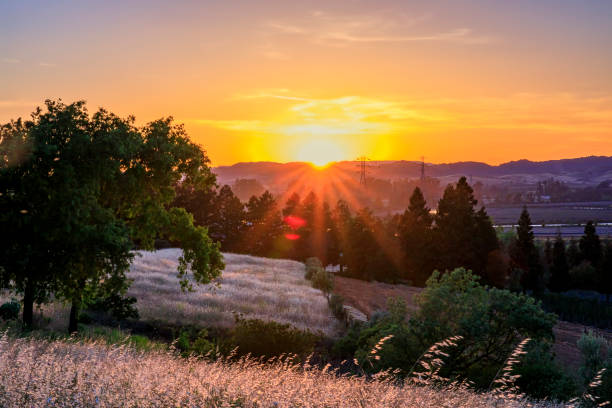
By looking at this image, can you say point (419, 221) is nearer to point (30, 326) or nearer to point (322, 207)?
point (322, 207)

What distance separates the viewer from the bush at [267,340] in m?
21.9

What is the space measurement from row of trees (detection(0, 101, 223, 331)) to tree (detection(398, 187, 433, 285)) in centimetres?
5332

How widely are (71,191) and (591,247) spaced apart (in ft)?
245

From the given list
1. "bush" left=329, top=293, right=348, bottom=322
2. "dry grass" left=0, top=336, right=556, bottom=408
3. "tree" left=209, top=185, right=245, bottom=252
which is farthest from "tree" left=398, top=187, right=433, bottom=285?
"dry grass" left=0, top=336, right=556, bottom=408

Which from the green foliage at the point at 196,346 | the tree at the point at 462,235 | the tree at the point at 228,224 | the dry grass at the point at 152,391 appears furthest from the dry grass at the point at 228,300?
the tree at the point at 228,224

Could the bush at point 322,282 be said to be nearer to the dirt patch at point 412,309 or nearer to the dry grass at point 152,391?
the dirt patch at point 412,309

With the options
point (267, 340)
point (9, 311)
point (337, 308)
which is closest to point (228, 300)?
point (337, 308)

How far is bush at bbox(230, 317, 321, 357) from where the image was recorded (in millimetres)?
21938

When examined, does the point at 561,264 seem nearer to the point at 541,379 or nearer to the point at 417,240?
the point at 417,240

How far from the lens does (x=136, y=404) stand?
552 centimetres

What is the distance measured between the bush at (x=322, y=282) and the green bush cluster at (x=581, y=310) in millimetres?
24839

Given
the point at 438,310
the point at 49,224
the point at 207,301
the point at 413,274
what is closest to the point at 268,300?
the point at 207,301

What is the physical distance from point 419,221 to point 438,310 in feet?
172

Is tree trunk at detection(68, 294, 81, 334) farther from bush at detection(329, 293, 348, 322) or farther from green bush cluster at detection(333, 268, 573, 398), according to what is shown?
bush at detection(329, 293, 348, 322)
